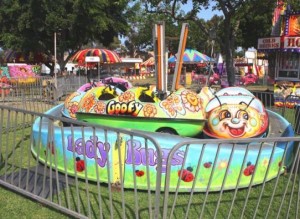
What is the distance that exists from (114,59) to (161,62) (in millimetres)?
19182

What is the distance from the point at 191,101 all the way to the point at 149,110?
28.7 inches

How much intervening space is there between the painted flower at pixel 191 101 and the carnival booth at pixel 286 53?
8.00 metres

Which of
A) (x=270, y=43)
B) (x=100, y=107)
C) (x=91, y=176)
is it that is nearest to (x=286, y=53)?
(x=270, y=43)

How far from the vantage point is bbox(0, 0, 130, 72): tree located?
85.9 ft

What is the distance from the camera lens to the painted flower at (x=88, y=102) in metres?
6.95

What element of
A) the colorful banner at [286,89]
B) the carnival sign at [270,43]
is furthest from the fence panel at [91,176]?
the carnival sign at [270,43]

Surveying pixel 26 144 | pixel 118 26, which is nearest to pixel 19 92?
pixel 26 144

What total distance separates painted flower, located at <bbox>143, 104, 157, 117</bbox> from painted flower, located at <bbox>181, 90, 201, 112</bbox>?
51cm

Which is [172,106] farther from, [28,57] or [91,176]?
[28,57]

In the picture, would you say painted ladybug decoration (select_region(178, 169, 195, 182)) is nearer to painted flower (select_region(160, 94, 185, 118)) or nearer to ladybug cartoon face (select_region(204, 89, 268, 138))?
ladybug cartoon face (select_region(204, 89, 268, 138))

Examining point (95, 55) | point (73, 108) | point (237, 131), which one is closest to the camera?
point (237, 131)

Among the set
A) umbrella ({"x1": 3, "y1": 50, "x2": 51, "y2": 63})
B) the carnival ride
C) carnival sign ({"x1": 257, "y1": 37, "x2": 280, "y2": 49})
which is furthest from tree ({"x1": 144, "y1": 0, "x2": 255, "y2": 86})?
umbrella ({"x1": 3, "y1": 50, "x2": 51, "y2": 63})

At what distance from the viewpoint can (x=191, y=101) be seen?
6.57 m

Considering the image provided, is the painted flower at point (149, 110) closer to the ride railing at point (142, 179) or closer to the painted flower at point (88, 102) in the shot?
the painted flower at point (88, 102)
